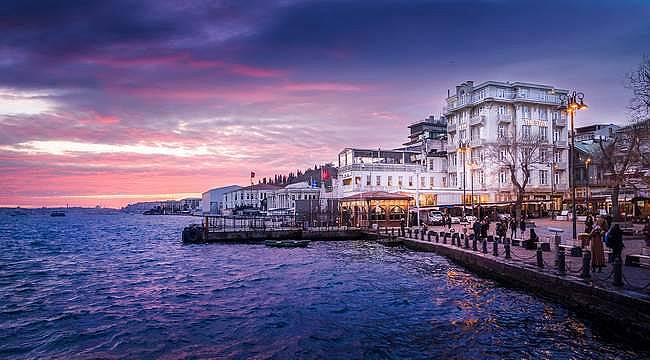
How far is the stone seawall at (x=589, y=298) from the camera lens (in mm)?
12281

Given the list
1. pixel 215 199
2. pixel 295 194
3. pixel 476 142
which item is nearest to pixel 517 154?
pixel 476 142

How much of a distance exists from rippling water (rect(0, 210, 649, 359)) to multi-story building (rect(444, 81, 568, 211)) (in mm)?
40390

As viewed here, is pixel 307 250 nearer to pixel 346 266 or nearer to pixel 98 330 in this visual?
pixel 346 266

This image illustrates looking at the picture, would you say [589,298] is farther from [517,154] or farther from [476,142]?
[476,142]

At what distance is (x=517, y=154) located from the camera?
6138cm

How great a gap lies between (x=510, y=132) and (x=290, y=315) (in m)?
58.8

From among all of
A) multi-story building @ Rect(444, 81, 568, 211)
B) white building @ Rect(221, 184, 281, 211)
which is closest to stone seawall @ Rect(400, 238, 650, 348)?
multi-story building @ Rect(444, 81, 568, 211)

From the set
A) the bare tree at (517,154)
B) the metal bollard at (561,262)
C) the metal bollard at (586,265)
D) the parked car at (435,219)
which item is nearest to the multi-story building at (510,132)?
the bare tree at (517,154)

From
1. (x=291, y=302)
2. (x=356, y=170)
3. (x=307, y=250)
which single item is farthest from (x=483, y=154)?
(x=291, y=302)

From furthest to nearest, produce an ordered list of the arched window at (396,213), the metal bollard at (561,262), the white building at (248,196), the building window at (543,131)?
the white building at (248,196) < the building window at (543,131) < the arched window at (396,213) < the metal bollard at (561,262)

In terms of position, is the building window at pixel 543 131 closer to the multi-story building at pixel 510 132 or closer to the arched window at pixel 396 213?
the multi-story building at pixel 510 132

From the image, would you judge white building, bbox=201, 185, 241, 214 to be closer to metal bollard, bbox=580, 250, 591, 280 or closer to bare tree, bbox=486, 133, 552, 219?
bare tree, bbox=486, 133, 552, 219

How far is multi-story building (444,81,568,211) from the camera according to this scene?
65.6 m

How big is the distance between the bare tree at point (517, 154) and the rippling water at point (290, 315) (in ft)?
103
